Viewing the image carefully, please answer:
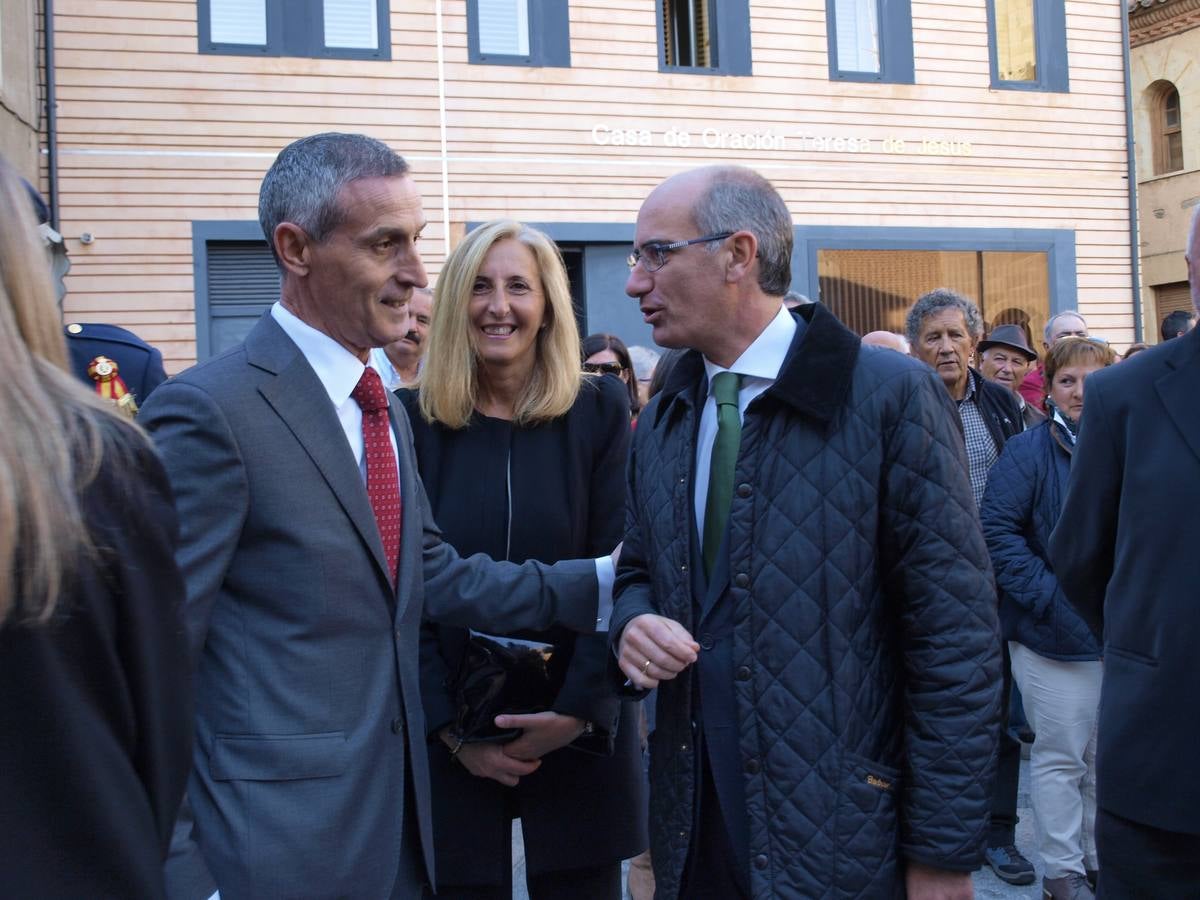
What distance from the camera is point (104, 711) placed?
1248 mm

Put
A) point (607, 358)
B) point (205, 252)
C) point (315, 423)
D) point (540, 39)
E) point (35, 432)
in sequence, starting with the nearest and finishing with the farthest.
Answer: point (35, 432) → point (315, 423) → point (607, 358) → point (205, 252) → point (540, 39)

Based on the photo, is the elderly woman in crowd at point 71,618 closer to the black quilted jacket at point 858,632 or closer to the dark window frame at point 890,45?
the black quilted jacket at point 858,632

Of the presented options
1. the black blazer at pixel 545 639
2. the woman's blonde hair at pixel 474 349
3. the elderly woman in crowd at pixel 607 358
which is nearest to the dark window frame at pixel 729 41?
the elderly woman in crowd at pixel 607 358

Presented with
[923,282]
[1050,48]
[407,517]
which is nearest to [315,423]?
[407,517]

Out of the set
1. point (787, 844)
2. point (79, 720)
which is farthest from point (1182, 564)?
point (79, 720)

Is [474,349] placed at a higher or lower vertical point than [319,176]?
lower

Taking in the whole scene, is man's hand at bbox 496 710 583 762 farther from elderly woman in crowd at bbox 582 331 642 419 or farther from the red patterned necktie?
elderly woman in crowd at bbox 582 331 642 419

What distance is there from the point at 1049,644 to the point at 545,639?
2.47 m

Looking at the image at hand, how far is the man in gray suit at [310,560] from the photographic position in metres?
2.05

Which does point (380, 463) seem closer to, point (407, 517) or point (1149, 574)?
point (407, 517)

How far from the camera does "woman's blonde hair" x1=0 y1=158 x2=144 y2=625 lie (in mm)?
1146

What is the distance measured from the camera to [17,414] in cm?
117

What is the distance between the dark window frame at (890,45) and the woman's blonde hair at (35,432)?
1310 cm

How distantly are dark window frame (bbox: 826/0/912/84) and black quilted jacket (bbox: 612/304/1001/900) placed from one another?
11.9 metres
